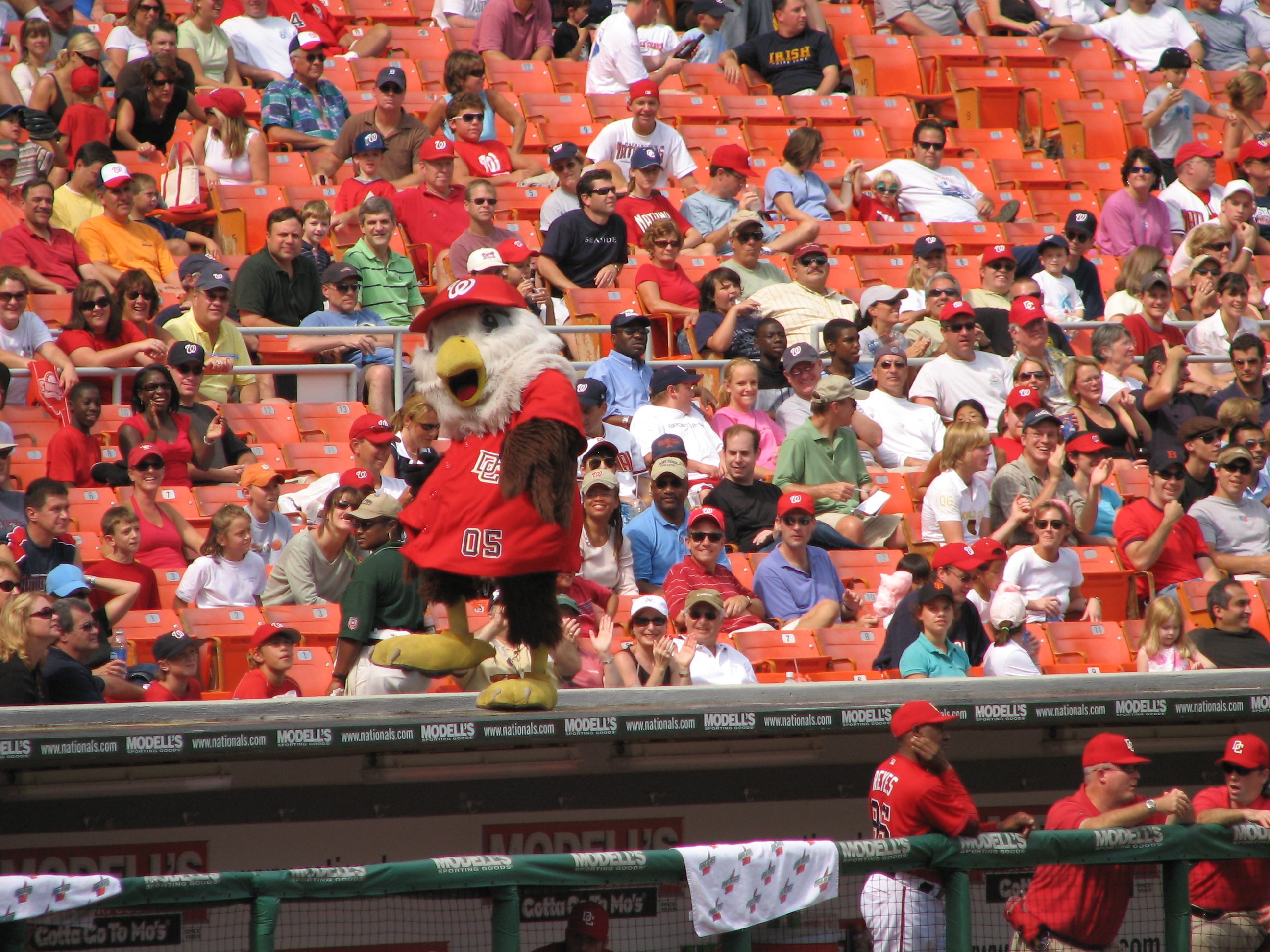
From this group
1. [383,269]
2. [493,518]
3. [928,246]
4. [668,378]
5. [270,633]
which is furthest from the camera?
[928,246]

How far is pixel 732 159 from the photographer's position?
10.3 m

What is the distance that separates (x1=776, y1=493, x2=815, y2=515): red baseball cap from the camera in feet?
23.7

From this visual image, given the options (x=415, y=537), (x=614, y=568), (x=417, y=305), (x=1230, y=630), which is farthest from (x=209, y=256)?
(x=1230, y=630)

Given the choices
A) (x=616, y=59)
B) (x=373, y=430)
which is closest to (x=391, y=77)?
(x=616, y=59)

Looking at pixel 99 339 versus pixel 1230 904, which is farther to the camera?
pixel 99 339

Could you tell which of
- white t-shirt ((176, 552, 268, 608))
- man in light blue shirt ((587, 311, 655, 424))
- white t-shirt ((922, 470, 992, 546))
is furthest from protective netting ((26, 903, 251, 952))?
man in light blue shirt ((587, 311, 655, 424))

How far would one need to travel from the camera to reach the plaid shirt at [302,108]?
10.5m

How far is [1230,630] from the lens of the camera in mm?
7008

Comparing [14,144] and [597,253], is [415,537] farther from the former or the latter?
[14,144]

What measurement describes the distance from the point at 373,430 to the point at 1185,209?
6.89 metres

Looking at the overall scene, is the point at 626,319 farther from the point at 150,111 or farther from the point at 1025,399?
the point at 150,111

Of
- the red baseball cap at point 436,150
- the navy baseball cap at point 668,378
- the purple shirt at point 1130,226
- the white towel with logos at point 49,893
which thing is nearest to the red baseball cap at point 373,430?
the navy baseball cap at point 668,378

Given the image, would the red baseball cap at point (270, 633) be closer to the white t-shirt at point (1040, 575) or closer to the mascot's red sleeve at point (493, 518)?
the mascot's red sleeve at point (493, 518)

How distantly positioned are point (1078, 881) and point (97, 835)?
2.93 m
